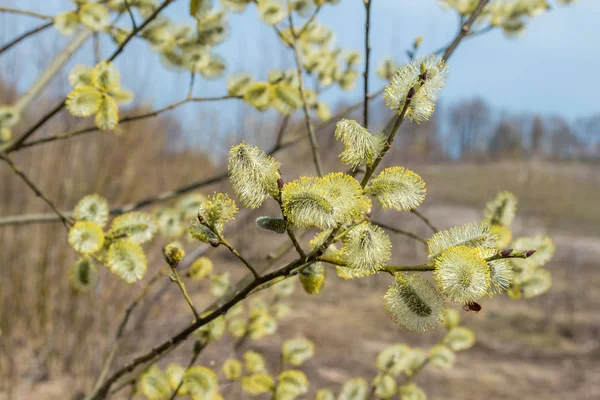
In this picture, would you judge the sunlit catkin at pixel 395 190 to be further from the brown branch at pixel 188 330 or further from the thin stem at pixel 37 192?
the thin stem at pixel 37 192

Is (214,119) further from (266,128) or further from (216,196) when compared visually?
(216,196)

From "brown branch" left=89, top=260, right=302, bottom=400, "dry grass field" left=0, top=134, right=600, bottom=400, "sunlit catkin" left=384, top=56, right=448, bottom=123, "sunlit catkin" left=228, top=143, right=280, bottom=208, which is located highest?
"sunlit catkin" left=384, top=56, right=448, bottom=123

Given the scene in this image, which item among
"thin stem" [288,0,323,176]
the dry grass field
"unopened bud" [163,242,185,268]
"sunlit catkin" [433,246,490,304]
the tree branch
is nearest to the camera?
"sunlit catkin" [433,246,490,304]

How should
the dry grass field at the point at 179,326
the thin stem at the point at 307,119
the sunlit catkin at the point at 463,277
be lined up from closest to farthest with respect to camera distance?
the sunlit catkin at the point at 463,277
the thin stem at the point at 307,119
the dry grass field at the point at 179,326

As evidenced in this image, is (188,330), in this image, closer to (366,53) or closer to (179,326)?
(366,53)

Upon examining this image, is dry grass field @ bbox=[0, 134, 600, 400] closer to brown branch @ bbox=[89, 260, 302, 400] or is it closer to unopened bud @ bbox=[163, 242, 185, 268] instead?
brown branch @ bbox=[89, 260, 302, 400]

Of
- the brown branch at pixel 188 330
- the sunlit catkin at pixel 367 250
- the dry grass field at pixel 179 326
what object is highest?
the sunlit catkin at pixel 367 250

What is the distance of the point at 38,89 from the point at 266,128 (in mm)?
4897

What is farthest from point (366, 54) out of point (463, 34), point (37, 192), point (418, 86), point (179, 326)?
point (179, 326)

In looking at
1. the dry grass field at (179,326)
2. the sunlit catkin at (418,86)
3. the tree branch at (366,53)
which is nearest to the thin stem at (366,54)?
the tree branch at (366,53)

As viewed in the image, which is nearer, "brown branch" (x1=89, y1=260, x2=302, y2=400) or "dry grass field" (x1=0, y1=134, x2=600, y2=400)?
"brown branch" (x1=89, y1=260, x2=302, y2=400)

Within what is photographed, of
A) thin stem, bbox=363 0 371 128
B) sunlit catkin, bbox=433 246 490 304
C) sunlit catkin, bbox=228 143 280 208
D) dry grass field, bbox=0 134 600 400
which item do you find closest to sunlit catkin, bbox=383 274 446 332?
sunlit catkin, bbox=433 246 490 304

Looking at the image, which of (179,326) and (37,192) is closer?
(37,192)

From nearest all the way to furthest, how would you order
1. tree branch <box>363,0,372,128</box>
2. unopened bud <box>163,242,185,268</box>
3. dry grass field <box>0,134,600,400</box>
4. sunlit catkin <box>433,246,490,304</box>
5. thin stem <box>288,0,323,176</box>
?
sunlit catkin <box>433,246,490,304</box>
unopened bud <box>163,242,185,268</box>
tree branch <box>363,0,372,128</box>
thin stem <box>288,0,323,176</box>
dry grass field <box>0,134,600,400</box>
